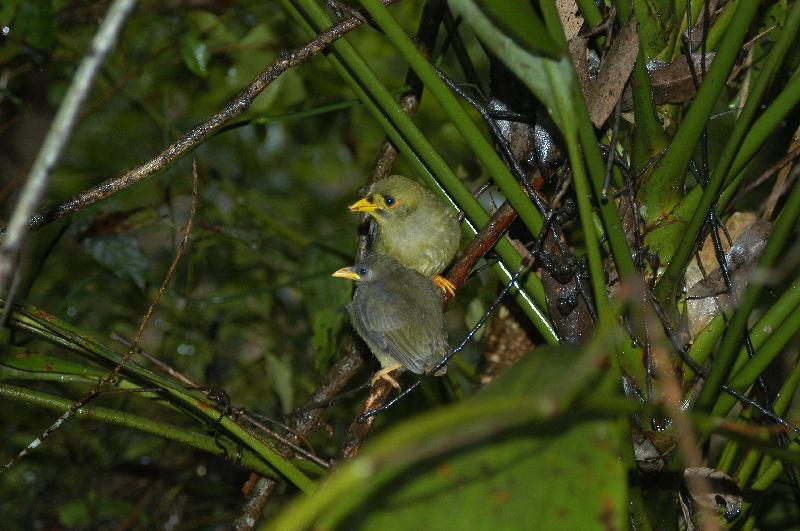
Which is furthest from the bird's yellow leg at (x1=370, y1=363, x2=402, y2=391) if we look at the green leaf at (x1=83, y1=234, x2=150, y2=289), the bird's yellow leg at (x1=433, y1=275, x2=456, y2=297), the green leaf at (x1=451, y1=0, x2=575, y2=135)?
the green leaf at (x1=451, y1=0, x2=575, y2=135)

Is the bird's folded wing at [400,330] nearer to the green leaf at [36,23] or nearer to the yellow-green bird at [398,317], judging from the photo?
the yellow-green bird at [398,317]

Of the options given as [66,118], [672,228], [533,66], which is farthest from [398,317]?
[66,118]

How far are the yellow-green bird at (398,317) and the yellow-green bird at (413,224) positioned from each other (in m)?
0.09

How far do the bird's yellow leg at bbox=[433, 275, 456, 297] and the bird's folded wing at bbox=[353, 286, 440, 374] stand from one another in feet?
0.34

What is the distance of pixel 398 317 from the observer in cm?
219

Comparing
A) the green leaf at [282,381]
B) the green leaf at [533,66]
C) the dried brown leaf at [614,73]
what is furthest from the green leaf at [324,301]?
the green leaf at [533,66]

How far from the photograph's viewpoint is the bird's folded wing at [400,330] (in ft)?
7.00

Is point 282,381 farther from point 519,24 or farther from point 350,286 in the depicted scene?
point 519,24

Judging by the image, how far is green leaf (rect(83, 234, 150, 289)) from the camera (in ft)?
8.92

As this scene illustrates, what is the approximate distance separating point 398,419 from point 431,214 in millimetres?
832

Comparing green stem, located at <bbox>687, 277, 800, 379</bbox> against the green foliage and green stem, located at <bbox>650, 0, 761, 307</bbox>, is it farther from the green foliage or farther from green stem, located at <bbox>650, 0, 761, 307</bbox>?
green stem, located at <bbox>650, 0, 761, 307</bbox>

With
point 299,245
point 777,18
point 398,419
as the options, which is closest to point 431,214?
point 398,419

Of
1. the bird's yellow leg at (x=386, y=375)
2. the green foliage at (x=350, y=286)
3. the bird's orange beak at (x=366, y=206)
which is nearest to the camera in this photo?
the green foliage at (x=350, y=286)

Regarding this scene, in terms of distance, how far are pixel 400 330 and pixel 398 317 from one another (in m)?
0.06
